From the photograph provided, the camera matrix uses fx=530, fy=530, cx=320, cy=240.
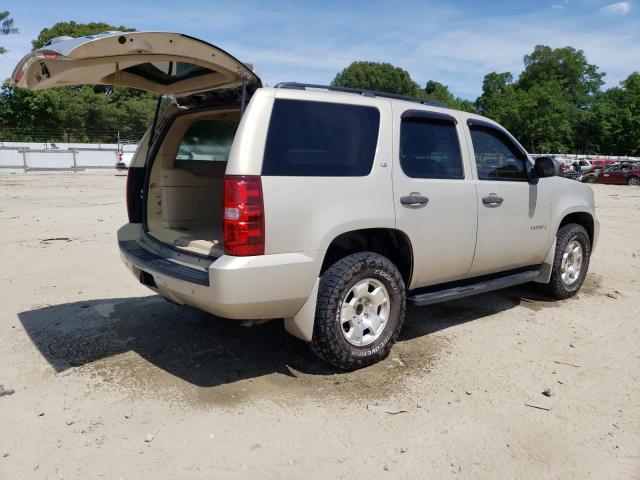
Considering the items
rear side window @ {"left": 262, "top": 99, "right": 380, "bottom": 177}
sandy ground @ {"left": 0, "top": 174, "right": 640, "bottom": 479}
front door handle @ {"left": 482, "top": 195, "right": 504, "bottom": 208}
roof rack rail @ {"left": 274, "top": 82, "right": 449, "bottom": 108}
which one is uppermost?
roof rack rail @ {"left": 274, "top": 82, "right": 449, "bottom": 108}

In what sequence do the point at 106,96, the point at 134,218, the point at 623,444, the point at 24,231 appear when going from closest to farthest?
the point at 623,444, the point at 134,218, the point at 24,231, the point at 106,96

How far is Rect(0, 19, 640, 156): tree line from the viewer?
A: 47.5 metres

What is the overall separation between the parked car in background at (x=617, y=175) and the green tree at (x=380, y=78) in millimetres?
61847

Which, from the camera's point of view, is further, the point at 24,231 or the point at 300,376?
the point at 24,231

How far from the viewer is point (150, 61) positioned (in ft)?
12.1

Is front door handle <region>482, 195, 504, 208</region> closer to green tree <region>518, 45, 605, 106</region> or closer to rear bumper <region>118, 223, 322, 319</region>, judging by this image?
rear bumper <region>118, 223, 322, 319</region>

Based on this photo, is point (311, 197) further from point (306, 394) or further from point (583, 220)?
point (583, 220)

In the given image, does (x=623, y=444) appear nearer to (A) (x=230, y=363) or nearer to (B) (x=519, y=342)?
(B) (x=519, y=342)

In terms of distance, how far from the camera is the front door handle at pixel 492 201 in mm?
4636

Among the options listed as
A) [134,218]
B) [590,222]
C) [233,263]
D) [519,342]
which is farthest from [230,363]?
[590,222]

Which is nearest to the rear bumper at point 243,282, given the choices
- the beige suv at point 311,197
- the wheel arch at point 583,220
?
the beige suv at point 311,197

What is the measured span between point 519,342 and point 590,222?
2279 millimetres

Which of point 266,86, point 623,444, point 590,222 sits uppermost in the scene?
point 266,86

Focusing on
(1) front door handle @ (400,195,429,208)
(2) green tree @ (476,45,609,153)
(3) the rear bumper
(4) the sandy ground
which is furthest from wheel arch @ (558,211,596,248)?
(2) green tree @ (476,45,609,153)
